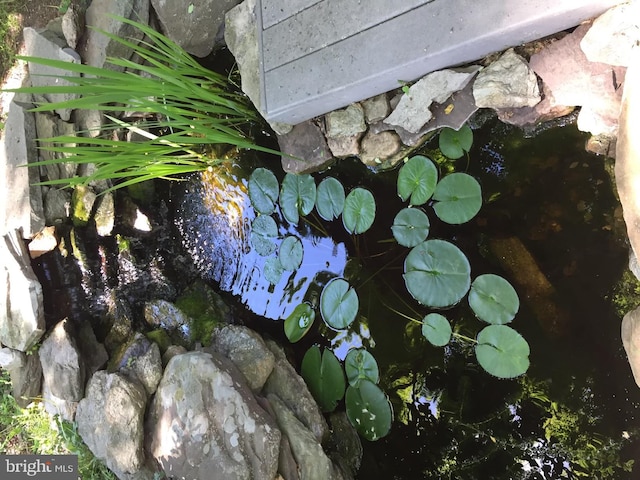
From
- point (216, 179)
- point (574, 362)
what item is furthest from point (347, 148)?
point (574, 362)

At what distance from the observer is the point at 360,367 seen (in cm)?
220

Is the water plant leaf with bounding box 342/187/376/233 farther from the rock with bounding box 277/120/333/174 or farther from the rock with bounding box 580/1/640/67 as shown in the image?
the rock with bounding box 580/1/640/67

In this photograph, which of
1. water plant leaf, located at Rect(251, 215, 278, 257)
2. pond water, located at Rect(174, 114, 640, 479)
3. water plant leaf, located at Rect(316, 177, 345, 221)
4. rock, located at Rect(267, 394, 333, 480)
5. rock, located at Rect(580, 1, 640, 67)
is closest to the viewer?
rock, located at Rect(580, 1, 640, 67)

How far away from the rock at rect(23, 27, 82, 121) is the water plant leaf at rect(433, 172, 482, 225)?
81.0 inches

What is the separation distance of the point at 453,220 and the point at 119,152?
1.65 metres

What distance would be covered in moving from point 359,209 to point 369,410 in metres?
0.96

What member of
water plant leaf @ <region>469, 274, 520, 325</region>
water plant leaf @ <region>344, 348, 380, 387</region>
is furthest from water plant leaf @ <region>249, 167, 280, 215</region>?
water plant leaf @ <region>469, 274, 520, 325</region>

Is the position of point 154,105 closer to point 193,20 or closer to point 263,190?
point 193,20

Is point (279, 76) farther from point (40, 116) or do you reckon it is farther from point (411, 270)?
point (40, 116)

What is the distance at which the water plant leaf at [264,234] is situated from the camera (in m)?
2.51

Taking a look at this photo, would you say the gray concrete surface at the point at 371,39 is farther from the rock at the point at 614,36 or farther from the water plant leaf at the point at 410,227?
the water plant leaf at the point at 410,227

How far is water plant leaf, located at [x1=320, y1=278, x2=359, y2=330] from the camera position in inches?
88.7

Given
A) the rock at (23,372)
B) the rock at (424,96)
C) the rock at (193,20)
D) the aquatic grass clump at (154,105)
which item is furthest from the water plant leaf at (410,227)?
the rock at (23,372)

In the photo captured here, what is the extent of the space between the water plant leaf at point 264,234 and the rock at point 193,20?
952mm
